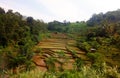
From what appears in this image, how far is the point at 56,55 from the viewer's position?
1691 cm

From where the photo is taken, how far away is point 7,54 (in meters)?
15.9

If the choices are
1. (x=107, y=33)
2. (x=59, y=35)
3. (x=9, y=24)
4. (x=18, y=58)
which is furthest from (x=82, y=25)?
(x=18, y=58)

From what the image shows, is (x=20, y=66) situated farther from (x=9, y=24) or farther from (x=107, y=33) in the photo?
(x=107, y=33)

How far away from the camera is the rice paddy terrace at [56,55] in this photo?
1606 cm

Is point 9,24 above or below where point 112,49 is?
above

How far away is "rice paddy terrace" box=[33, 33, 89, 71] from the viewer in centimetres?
1606

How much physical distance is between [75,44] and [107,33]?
100 inches

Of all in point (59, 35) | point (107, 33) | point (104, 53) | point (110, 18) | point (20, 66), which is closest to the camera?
point (20, 66)

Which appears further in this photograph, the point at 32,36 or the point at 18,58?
the point at 32,36

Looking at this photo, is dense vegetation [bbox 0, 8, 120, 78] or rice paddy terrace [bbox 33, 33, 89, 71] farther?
rice paddy terrace [bbox 33, 33, 89, 71]

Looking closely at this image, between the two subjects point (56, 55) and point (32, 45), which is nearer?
point (56, 55)

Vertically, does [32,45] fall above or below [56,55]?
above

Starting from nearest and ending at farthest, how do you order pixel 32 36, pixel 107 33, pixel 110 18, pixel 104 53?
pixel 104 53
pixel 32 36
pixel 107 33
pixel 110 18

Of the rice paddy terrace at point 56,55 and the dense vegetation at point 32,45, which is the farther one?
the rice paddy terrace at point 56,55
